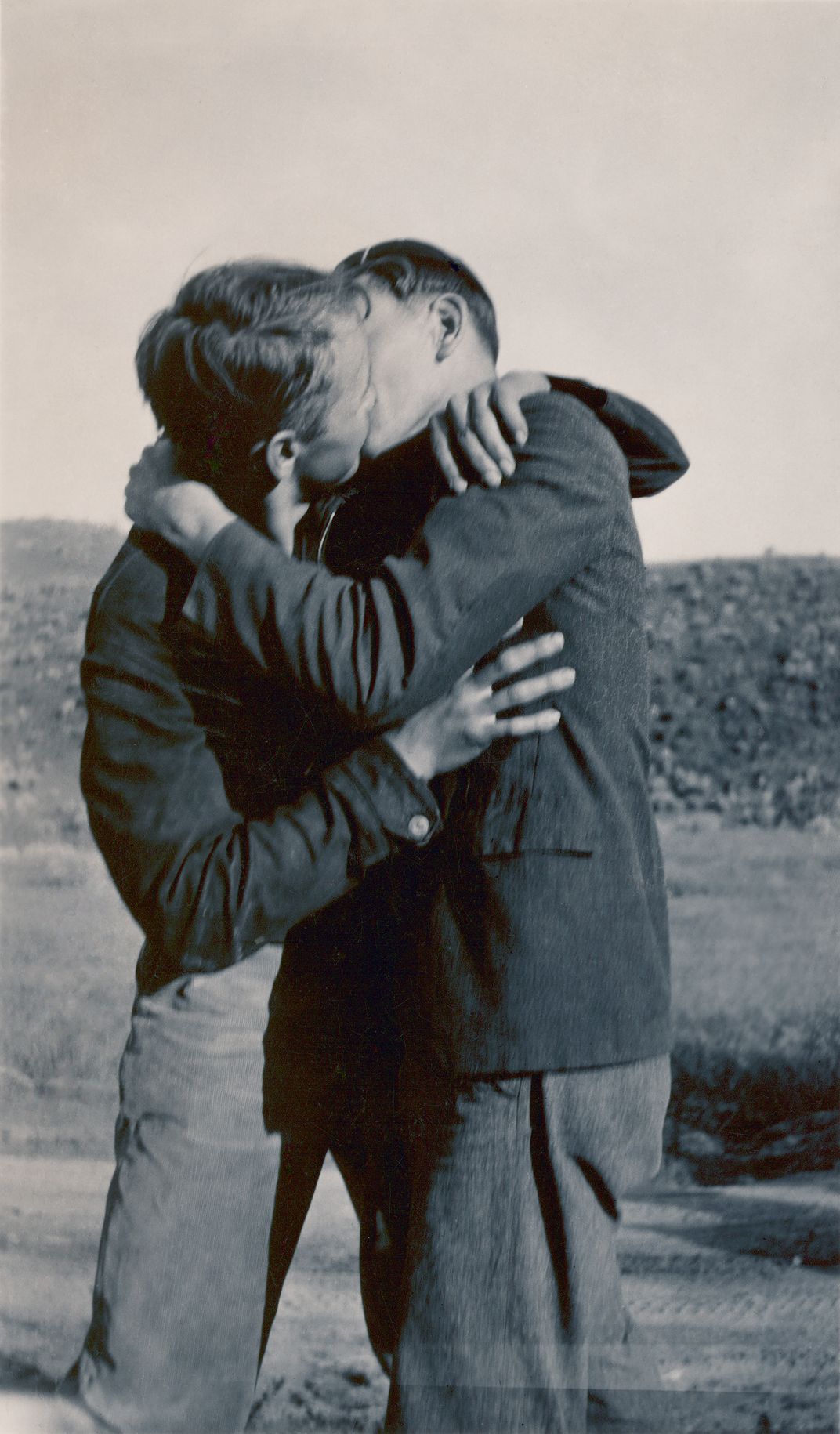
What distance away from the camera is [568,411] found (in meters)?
2.00

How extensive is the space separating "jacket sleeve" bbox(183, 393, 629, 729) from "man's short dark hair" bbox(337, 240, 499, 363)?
0.41 meters

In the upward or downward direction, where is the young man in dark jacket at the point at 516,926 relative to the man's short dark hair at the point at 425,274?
downward

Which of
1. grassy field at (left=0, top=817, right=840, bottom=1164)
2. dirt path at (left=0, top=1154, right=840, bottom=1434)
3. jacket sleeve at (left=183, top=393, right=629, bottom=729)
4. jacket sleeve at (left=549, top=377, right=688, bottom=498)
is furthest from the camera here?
grassy field at (left=0, top=817, right=840, bottom=1164)

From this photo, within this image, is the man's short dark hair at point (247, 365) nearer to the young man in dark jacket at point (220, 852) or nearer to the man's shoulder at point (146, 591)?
the young man in dark jacket at point (220, 852)

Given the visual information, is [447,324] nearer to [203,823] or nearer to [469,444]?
[469,444]

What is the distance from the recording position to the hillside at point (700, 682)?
2.58m

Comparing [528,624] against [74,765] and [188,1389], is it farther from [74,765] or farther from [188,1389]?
[188,1389]

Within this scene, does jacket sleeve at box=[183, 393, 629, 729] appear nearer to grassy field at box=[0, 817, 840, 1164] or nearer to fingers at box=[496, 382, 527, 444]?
fingers at box=[496, 382, 527, 444]

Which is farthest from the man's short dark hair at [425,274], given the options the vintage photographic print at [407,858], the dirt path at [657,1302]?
the dirt path at [657,1302]

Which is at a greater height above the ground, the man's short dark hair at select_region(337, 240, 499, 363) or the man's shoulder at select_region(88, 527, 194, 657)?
the man's short dark hair at select_region(337, 240, 499, 363)

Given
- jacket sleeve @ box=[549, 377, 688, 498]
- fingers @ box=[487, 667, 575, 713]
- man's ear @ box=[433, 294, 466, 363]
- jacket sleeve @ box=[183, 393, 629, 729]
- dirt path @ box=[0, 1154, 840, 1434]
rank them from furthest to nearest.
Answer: dirt path @ box=[0, 1154, 840, 1434]
man's ear @ box=[433, 294, 466, 363]
jacket sleeve @ box=[549, 377, 688, 498]
fingers @ box=[487, 667, 575, 713]
jacket sleeve @ box=[183, 393, 629, 729]

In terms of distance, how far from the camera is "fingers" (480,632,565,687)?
6.51ft

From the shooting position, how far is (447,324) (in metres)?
2.24

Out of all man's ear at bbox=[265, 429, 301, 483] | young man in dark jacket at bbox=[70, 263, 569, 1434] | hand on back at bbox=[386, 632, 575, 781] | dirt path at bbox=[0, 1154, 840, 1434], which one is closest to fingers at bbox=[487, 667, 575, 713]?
hand on back at bbox=[386, 632, 575, 781]
